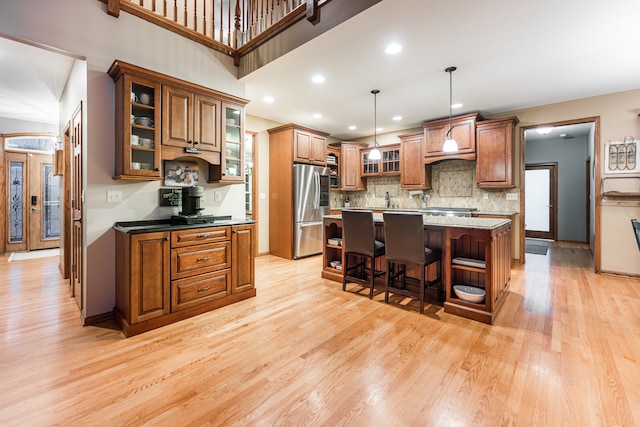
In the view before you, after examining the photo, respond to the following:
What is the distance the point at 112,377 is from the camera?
1857 mm

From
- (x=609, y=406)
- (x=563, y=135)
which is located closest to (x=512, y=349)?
(x=609, y=406)

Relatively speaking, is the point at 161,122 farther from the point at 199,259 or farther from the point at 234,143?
the point at 199,259

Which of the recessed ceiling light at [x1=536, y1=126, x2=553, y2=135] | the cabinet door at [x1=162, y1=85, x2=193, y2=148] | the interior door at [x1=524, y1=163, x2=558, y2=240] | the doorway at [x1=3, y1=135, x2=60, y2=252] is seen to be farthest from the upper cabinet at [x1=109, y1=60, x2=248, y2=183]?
the interior door at [x1=524, y1=163, x2=558, y2=240]

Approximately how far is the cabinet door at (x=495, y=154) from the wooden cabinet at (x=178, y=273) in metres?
4.11

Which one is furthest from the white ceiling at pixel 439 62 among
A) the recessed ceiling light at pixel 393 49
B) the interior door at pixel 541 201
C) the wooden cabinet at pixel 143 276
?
the interior door at pixel 541 201

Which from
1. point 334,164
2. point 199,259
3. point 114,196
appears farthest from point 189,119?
point 334,164

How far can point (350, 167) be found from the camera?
6.68 meters

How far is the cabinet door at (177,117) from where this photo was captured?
2.79m

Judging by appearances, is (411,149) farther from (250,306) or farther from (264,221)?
(250,306)

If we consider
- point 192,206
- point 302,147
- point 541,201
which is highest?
point 302,147

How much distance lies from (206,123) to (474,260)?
318cm

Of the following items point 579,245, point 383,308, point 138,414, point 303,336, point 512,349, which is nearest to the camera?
point 138,414

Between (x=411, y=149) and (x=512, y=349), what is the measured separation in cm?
432

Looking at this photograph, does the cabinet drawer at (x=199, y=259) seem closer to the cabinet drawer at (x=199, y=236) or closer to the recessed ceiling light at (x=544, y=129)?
the cabinet drawer at (x=199, y=236)
